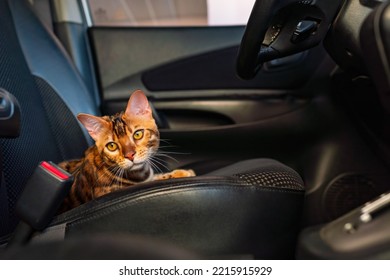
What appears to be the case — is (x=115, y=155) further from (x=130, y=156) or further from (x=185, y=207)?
(x=185, y=207)

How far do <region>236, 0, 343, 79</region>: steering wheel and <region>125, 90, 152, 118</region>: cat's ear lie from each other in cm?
22

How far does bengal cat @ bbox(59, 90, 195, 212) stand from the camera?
915 millimetres

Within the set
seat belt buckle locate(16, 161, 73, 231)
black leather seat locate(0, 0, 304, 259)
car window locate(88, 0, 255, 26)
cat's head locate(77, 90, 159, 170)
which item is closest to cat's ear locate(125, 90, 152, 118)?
cat's head locate(77, 90, 159, 170)

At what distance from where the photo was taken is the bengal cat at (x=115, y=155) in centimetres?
92

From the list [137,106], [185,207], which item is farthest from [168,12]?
[185,207]

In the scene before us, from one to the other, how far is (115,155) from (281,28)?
1.39 ft

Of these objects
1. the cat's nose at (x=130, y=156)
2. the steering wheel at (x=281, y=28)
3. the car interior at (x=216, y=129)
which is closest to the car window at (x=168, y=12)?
the car interior at (x=216, y=129)

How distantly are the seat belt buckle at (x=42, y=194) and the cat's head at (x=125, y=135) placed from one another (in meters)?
0.26

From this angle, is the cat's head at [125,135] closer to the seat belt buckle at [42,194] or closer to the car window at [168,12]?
the seat belt buckle at [42,194]

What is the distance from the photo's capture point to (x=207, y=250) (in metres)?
0.70

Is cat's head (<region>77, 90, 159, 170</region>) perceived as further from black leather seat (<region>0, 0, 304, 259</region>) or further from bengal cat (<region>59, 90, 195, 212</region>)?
black leather seat (<region>0, 0, 304, 259</region>)
